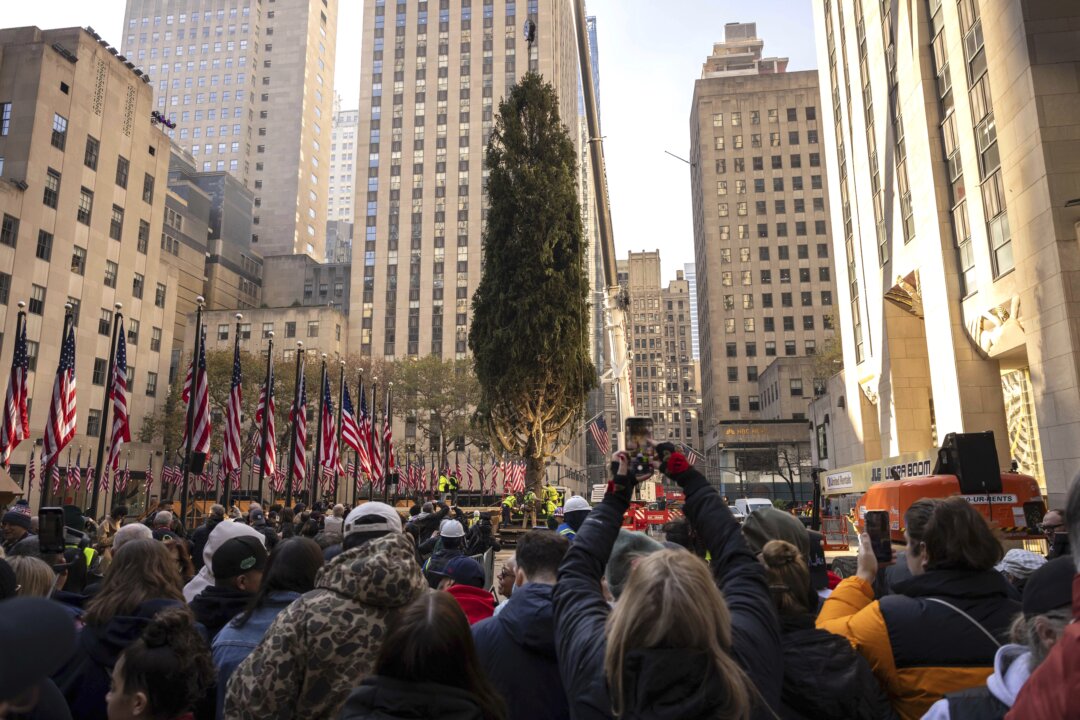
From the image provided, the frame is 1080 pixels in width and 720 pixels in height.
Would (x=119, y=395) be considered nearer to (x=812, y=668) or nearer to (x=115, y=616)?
(x=115, y=616)

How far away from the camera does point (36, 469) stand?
44188 mm

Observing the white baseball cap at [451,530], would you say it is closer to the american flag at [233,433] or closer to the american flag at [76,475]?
the american flag at [233,433]

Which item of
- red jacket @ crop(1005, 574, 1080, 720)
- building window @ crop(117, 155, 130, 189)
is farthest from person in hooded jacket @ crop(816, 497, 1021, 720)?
building window @ crop(117, 155, 130, 189)

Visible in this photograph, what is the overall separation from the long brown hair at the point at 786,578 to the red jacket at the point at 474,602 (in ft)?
8.31

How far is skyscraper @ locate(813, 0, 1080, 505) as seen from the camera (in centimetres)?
2381

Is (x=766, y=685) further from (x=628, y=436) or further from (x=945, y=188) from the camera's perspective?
(x=945, y=188)

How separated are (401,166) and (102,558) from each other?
92583mm

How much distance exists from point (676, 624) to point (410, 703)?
40.7 inches

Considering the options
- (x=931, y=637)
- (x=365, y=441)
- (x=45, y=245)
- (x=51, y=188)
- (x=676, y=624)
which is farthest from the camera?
(x=51, y=188)

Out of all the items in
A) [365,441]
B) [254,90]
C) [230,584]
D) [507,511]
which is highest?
[254,90]

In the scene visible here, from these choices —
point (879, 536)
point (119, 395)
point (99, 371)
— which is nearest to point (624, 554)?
point (879, 536)

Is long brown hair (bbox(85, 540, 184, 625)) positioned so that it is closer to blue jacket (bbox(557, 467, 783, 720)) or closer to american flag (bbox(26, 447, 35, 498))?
blue jacket (bbox(557, 467, 783, 720))

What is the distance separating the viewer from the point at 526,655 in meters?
3.73

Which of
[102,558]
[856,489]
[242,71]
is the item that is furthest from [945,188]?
[242,71]
